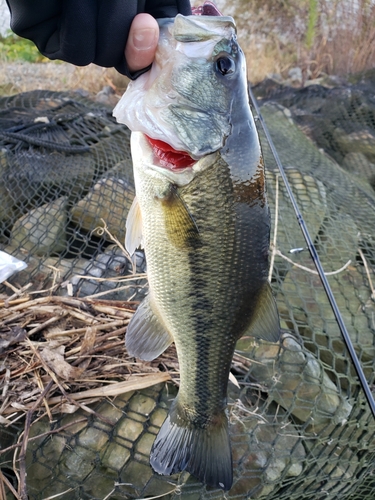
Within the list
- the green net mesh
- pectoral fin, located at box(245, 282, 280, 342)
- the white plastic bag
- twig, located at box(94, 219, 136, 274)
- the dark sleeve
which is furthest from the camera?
twig, located at box(94, 219, 136, 274)

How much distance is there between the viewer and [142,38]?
1236mm

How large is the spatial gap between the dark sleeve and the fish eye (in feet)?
1.01

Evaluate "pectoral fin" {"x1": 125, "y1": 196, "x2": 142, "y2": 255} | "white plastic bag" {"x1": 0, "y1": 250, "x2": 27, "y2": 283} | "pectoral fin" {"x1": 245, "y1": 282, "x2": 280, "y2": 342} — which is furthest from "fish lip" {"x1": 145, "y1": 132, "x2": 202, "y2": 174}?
"white plastic bag" {"x1": 0, "y1": 250, "x2": 27, "y2": 283}

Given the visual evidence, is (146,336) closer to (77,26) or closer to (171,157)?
(171,157)

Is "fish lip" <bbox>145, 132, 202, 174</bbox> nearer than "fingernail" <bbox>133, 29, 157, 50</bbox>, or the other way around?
"fingernail" <bbox>133, 29, 157, 50</bbox>

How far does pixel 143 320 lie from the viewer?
1588 mm

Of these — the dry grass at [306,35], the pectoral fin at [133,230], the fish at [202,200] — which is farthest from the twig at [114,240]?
the dry grass at [306,35]

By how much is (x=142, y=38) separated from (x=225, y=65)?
29cm

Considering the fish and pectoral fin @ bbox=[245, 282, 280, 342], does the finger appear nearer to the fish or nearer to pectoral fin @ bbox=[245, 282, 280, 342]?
the fish

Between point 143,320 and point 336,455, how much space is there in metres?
1.56

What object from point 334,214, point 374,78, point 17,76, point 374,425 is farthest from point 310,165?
point 17,76

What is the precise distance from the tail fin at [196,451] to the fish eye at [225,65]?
50.6 inches

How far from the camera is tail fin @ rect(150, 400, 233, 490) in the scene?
1.51 meters

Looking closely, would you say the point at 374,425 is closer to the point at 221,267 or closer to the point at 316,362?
the point at 316,362
